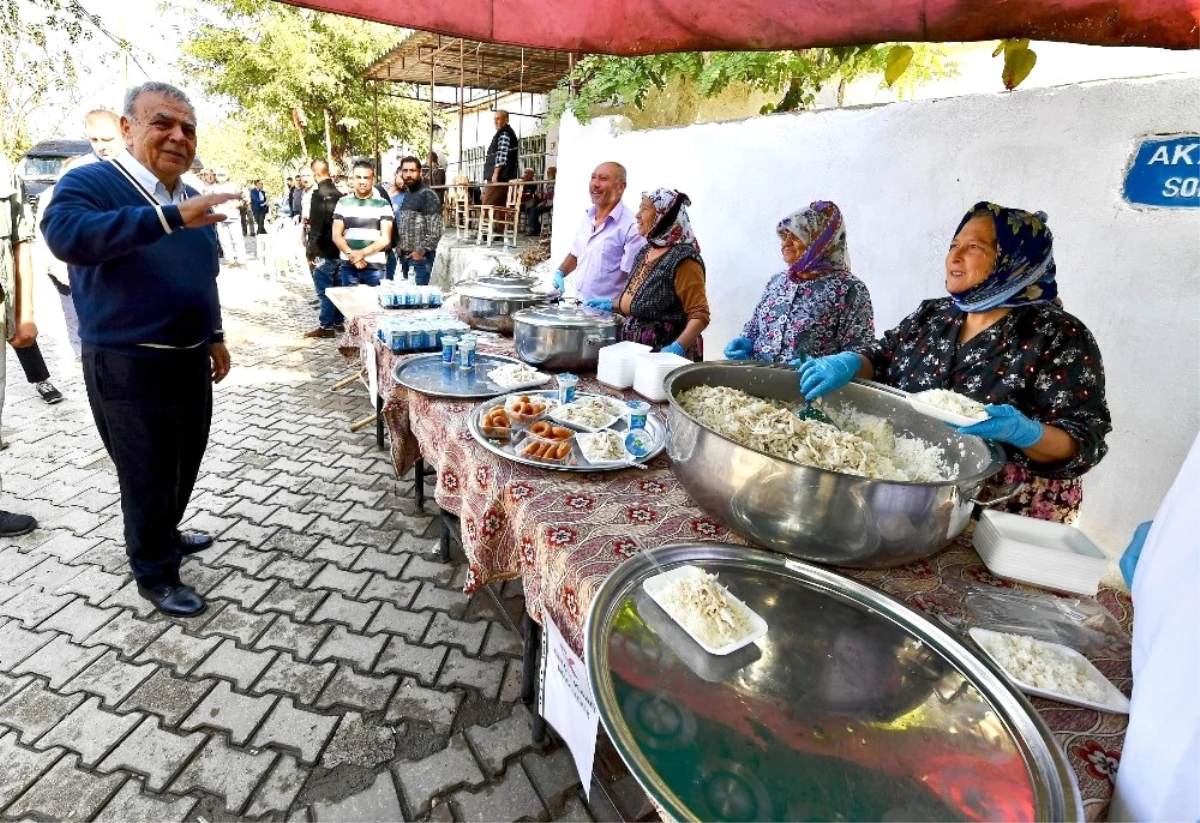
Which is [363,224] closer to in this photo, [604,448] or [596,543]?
[604,448]

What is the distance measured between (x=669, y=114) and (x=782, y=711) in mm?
6601

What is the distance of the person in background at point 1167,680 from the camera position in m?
0.68

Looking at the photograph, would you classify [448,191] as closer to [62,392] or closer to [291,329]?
[291,329]

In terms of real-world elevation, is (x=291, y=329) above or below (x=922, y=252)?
below

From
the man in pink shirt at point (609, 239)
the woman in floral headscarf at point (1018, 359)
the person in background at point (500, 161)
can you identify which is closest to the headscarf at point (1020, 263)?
the woman in floral headscarf at point (1018, 359)

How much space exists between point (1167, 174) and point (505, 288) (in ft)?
10.0

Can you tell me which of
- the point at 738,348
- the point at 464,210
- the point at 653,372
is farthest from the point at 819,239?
the point at 464,210

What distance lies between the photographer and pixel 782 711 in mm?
880

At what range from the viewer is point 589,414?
198cm

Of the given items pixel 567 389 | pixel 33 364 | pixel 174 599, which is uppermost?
pixel 567 389

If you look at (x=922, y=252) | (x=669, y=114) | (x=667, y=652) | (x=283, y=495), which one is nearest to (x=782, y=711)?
(x=667, y=652)

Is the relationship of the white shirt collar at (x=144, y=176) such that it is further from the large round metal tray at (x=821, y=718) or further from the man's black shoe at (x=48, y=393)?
the man's black shoe at (x=48, y=393)

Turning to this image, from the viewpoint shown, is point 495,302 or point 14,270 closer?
point 495,302

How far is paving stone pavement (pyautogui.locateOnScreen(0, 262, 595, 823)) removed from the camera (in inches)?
→ 72.2
